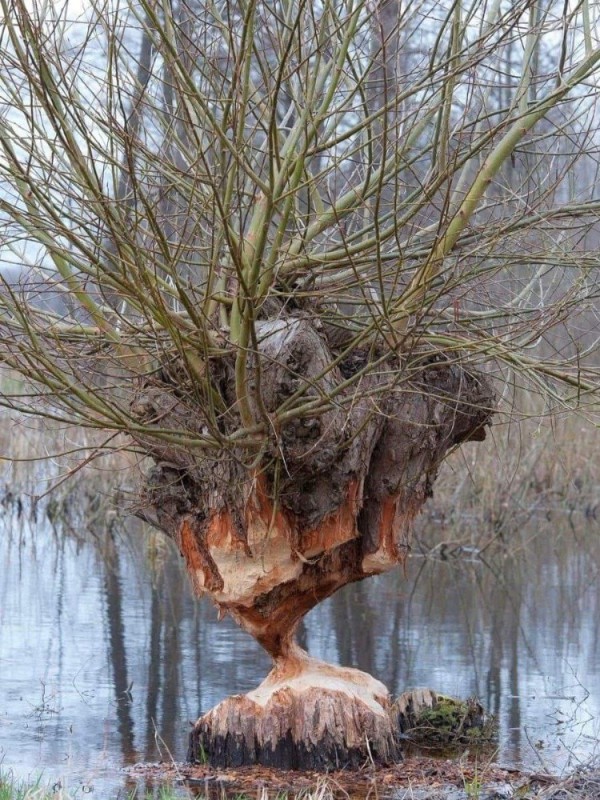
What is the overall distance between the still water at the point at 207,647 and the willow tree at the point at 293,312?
1.05m

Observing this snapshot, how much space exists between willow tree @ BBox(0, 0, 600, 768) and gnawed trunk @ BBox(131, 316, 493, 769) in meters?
0.01

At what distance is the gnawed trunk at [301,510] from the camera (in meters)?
5.85

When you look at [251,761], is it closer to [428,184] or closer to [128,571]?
[428,184]

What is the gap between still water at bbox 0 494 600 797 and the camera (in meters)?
7.16

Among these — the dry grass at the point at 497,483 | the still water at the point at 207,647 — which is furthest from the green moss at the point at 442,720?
the dry grass at the point at 497,483

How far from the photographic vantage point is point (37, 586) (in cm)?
1275

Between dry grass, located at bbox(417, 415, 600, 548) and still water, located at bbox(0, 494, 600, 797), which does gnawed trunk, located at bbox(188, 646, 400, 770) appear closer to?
still water, located at bbox(0, 494, 600, 797)

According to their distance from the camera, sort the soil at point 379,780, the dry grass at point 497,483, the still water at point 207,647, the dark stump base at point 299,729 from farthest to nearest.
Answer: the dry grass at point 497,483 < the still water at point 207,647 < the dark stump base at point 299,729 < the soil at point 379,780

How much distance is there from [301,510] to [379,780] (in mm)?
1464

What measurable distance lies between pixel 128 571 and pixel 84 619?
309 cm

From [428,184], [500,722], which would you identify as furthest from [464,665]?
[428,184]

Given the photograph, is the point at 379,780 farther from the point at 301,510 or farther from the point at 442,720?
the point at 301,510

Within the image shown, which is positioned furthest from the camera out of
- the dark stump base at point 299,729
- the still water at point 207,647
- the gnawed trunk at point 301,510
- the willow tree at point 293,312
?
the still water at point 207,647

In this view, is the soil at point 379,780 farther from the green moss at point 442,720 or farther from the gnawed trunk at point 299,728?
the green moss at point 442,720
